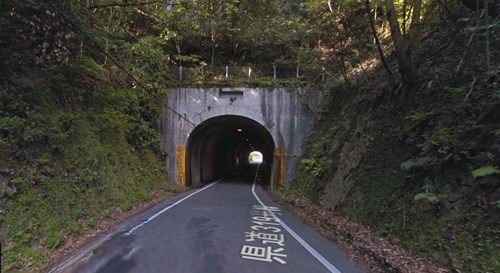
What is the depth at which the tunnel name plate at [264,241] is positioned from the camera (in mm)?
4789

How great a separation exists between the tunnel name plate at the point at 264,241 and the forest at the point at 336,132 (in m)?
1.93

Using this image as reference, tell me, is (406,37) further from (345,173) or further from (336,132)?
(336,132)

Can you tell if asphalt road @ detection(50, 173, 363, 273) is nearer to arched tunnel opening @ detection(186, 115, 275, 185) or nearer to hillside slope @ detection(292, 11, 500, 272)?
hillside slope @ detection(292, 11, 500, 272)

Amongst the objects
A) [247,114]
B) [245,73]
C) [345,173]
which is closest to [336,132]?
[345,173]

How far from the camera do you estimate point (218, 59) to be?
2089 centimetres

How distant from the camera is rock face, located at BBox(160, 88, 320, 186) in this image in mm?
16812

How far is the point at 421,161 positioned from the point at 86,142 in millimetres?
8258

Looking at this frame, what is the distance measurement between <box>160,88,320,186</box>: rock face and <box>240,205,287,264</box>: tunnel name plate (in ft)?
28.4

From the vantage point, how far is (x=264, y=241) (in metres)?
5.71

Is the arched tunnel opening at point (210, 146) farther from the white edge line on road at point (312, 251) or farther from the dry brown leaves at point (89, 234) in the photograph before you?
the white edge line on road at point (312, 251)

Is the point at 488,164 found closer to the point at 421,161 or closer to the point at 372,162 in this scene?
the point at 421,161

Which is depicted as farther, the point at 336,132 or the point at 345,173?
the point at 336,132

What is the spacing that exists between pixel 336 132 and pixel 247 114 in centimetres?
587

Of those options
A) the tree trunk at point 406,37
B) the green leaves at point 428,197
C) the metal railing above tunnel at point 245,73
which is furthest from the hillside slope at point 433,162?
the metal railing above tunnel at point 245,73
